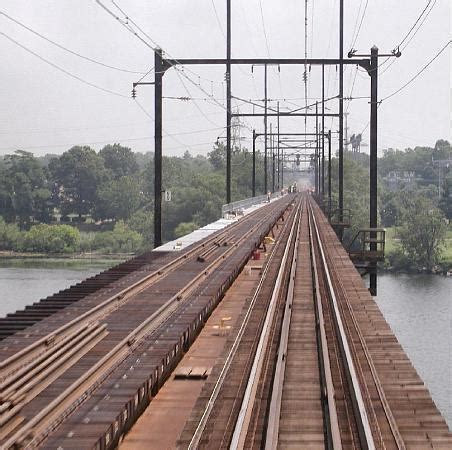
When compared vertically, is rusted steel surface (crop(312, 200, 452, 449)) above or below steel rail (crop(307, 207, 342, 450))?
above

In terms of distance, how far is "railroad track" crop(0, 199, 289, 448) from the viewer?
617cm

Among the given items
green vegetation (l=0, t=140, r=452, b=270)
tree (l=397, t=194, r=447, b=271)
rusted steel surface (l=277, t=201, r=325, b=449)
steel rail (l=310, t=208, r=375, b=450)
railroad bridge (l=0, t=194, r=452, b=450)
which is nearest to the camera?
steel rail (l=310, t=208, r=375, b=450)

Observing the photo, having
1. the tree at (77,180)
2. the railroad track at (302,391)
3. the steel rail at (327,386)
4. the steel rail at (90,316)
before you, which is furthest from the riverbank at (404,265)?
the railroad track at (302,391)

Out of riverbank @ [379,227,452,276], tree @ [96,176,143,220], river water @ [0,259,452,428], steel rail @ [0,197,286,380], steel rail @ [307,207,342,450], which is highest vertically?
steel rail @ [0,197,286,380]

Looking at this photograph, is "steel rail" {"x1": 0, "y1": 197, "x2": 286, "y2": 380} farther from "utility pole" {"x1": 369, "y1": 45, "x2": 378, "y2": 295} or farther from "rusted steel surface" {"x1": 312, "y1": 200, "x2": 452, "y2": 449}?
"utility pole" {"x1": 369, "y1": 45, "x2": 378, "y2": 295}

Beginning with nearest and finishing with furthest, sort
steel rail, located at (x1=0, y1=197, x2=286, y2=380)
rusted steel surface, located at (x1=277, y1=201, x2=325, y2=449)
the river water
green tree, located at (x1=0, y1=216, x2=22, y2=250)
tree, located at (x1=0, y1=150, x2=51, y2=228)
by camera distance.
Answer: rusted steel surface, located at (x1=277, y1=201, x2=325, y2=449)
steel rail, located at (x1=0, y1=197, x2=286, y2=380)
the river water
green tree, located at (x1=0, y1=216, x2=22, y2=250)
tree, located at (x1=0, y1=150, x2=51, y2=228)

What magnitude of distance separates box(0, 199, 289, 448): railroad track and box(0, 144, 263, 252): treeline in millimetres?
90192

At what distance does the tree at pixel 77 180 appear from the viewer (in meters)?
141

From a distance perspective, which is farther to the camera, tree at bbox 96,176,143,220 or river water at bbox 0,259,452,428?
tree at bbox 96,176,143,220

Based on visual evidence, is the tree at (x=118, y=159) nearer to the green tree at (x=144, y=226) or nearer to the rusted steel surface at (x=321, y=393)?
the green tree at (x=144, y=226)

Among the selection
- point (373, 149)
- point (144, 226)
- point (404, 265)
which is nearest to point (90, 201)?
point (144, 226)

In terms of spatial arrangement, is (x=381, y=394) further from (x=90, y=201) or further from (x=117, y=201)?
(x=90, y=201)

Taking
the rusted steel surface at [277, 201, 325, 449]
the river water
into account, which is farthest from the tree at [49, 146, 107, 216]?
the rusted steel surface at [277, 201, 325, 449]

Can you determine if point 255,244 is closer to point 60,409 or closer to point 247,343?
point 247,343
